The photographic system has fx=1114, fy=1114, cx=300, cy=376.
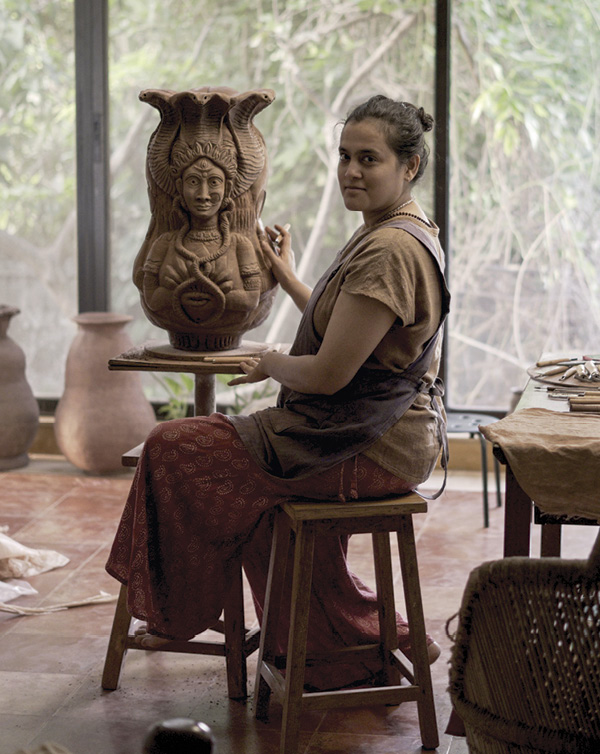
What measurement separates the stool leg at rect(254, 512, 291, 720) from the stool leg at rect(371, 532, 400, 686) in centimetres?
27

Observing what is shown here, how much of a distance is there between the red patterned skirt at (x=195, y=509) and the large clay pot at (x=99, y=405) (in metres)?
2.35

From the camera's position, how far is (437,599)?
3.68m

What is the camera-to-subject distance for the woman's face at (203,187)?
2.98 m

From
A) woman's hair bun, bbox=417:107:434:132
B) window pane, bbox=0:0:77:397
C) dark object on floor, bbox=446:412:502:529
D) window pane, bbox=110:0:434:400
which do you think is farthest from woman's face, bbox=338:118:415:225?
window pane, bbox=0:0:77:397

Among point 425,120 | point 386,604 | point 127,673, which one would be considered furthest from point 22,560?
point 425,120

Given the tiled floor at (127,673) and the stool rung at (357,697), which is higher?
the stool rung at (357,697)

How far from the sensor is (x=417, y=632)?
8.79 ft

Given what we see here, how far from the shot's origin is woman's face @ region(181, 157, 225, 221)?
298cm

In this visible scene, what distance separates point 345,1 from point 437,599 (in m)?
2.93

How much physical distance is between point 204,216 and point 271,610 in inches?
41.9

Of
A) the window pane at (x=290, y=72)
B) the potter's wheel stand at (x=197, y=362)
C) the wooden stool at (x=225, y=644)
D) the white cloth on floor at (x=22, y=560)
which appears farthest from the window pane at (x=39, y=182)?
the wooden stool at (x=225, y=644)

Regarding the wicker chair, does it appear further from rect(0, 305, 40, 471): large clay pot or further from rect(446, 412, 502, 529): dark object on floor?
rect(0, 305, 40, 471): large clay pot

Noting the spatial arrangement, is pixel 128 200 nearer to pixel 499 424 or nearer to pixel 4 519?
pixel 4 519

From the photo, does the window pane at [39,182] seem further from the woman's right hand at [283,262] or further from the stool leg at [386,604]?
the stool leg at [386,604]
